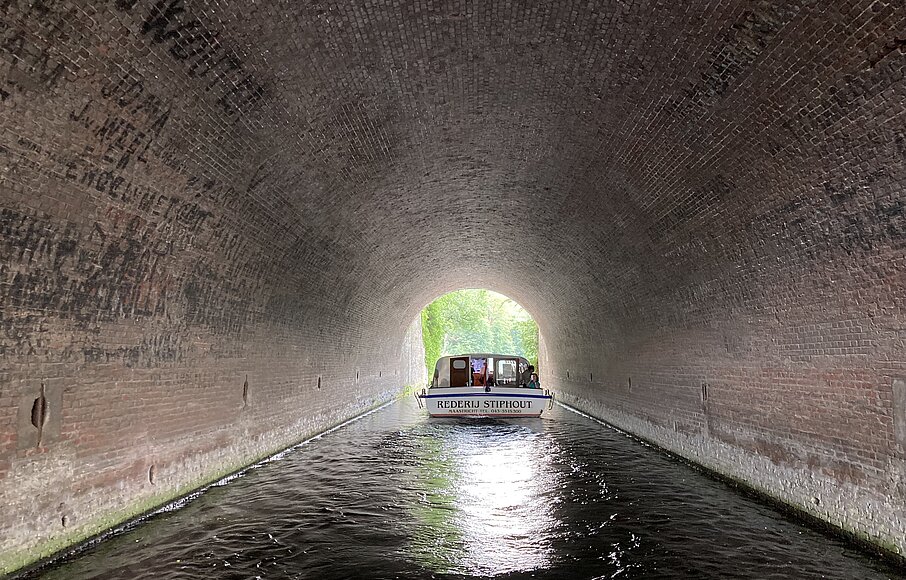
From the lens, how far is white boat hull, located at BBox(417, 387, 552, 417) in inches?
706

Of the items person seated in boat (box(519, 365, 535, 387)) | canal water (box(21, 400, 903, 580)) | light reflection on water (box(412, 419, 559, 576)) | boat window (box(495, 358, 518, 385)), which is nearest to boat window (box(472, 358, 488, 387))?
boat window (box(495, 358, 518, 385))

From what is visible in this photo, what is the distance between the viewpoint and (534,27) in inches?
233

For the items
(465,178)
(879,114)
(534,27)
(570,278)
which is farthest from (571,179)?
(570,278)

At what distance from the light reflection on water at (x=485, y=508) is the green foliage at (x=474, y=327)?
23122 mm

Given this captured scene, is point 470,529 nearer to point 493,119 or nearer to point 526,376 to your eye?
point 493,119

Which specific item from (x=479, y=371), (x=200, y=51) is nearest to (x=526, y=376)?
(x=479, y=371)

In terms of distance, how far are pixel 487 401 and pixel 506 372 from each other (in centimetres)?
430

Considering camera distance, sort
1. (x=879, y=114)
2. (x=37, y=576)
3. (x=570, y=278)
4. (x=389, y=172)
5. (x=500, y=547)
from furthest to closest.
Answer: (x=570, y=278) < (x=389, y=172) < (x=500, y=547) < (x=37, y=576) < (x=879, y=114)

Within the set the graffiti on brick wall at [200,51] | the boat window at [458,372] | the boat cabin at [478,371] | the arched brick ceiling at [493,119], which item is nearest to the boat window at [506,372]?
the boat cabin at [478,371]

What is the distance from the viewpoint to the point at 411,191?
10.7m

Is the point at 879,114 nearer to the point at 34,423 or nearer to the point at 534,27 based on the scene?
the point at 534,27

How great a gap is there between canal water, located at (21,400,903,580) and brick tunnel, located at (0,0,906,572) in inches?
20.9

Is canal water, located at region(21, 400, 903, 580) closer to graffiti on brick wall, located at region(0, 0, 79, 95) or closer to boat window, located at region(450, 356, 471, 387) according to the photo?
graffiti on brick wall, located at region(0, 0, 79, 95)

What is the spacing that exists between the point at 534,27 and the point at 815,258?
3617mm
